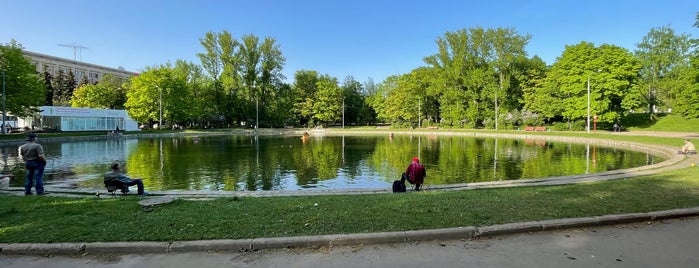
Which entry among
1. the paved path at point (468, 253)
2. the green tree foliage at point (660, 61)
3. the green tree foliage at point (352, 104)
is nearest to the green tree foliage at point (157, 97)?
the green tree foliage at point (352, 104)

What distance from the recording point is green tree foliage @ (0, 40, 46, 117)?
147ft

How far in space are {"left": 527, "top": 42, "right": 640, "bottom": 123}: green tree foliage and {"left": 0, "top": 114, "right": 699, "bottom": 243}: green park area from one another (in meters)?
49.2

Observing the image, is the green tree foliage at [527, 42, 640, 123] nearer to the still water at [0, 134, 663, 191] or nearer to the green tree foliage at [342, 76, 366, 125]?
the still water at [0, 134, 663, 191]

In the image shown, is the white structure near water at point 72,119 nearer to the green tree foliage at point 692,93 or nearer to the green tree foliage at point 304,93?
the green tree foliage at point 304,93

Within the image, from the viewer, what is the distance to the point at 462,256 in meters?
5.18

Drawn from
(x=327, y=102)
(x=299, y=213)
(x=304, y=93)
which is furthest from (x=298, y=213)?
(x=304, y=93)

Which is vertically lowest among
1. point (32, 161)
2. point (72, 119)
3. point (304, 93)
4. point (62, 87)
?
point (32, 161)

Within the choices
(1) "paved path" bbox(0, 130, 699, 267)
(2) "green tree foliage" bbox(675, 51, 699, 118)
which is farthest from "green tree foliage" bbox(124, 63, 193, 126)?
(2) "green tree foliage" bbox(675, 51, 699, 118)

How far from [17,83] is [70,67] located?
87.4 m

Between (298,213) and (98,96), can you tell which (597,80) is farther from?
(98,96)

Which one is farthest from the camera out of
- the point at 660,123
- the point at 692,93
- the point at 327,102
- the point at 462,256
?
the point at 327,102

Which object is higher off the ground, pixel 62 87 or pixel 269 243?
pixel 62 87

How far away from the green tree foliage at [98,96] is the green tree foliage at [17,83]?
104 ft

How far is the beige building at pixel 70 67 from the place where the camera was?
106 metres
